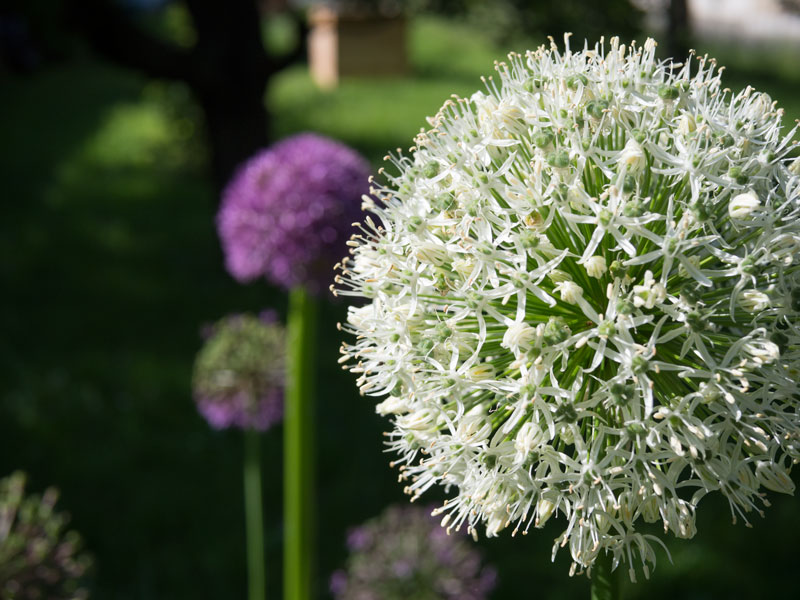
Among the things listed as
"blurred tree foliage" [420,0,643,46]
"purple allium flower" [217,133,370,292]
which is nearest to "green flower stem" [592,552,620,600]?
"purple allium flower" [217,133,370,292]

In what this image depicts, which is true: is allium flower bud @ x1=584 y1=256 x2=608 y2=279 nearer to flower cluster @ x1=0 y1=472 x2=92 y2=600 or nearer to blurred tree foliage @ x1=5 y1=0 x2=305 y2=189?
flower cluster @ x1=0 y1=472 x2=92 y2=600

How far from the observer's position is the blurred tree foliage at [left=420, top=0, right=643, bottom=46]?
6.05 metres

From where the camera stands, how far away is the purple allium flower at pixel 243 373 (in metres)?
3.14

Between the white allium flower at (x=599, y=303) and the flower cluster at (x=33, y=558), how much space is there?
3.13ft

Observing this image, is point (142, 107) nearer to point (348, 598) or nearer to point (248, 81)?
point (248, 81)

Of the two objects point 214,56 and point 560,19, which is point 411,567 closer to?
point 560,19

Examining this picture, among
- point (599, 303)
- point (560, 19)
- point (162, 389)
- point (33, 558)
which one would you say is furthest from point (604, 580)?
point (162, 389)

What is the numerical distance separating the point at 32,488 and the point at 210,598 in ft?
4.77

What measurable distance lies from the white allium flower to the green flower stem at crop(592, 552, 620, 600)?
4 centimetres

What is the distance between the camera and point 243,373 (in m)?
3.14

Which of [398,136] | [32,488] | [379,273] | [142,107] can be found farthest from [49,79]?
[379,273]

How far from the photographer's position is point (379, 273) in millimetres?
1591

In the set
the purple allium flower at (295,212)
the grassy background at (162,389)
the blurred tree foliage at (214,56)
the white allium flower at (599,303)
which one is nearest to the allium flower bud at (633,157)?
the white allium flower at (599,303)

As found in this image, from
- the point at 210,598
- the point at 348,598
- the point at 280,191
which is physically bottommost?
the point at 210,598
